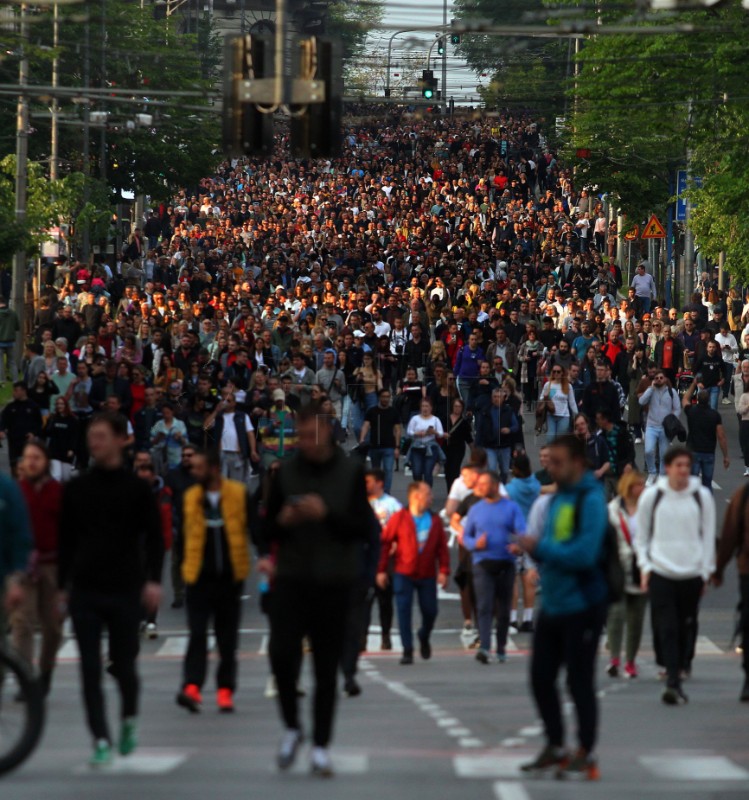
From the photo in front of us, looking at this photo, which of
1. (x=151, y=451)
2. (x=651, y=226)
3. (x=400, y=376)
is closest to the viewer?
(x=151, y=451)

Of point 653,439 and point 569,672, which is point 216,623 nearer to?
point 569,672

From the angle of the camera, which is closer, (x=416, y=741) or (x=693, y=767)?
(x=693, y=767)

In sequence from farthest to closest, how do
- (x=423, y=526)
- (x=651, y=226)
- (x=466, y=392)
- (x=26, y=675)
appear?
(x=651, y=226)
(x=466, y=392)
(x=423, y=526)
(x=26, y=675)

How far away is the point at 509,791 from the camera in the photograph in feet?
30.8

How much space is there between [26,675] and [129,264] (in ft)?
151

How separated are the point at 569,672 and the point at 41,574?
11.3 ft

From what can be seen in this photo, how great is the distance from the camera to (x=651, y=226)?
4553cm

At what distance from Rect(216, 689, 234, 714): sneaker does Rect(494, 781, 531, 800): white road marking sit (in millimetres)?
3029

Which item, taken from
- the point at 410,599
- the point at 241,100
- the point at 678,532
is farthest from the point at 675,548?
the point at 241,100

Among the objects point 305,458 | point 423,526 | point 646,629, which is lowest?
point 646,629

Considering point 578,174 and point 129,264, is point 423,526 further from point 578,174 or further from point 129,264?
point 578,174

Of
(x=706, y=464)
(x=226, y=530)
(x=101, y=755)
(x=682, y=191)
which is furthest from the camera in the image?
(x=682, y=191)

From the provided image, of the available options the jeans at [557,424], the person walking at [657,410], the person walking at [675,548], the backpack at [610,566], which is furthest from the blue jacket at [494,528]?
the jeans at [557,424]

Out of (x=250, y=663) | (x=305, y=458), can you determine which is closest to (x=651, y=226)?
(x=250, y=663)
